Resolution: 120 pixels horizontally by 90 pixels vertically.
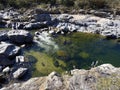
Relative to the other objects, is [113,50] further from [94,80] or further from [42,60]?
[94,80]

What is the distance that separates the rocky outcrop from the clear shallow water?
1174cm

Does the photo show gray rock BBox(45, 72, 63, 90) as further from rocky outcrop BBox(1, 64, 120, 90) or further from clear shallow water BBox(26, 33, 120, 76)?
clear shallow water BBox(26, 33, 120, 76)

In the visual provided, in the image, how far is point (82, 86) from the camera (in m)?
13.8

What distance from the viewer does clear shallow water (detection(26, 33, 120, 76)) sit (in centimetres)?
2775

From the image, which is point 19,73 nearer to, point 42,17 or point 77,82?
point 77,82

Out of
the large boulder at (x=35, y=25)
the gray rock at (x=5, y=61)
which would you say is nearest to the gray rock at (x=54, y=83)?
the gray rock at (x=5, y=61)

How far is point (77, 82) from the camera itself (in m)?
14.1

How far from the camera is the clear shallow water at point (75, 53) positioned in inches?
1093

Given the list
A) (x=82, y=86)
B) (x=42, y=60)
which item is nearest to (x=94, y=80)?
(x=82, y=86)

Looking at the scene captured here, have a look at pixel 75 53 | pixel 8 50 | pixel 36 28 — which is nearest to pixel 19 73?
pixel 8 50

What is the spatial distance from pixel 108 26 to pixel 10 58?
17.2 metres

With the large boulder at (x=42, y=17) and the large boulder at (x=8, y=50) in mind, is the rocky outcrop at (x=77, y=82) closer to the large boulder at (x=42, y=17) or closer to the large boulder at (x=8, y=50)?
the large boulder at (x=8, y=50)

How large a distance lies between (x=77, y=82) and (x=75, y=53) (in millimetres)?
16821

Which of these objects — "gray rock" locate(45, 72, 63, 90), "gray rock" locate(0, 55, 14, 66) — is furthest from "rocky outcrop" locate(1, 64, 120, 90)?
"gray rock" locate(0, 55, 14, 66)
